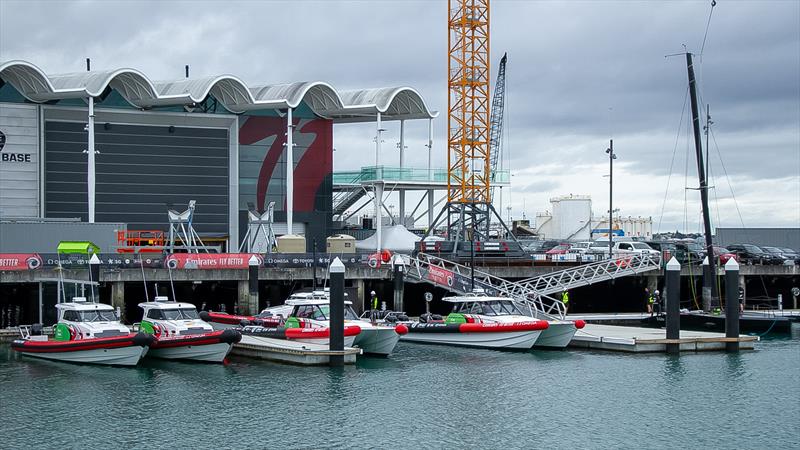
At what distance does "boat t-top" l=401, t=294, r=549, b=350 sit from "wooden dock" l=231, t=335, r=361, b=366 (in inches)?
214

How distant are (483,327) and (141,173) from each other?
105 feet

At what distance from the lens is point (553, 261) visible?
202 ft

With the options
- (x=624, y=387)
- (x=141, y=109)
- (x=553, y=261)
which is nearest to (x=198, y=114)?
(x=141, y=109)

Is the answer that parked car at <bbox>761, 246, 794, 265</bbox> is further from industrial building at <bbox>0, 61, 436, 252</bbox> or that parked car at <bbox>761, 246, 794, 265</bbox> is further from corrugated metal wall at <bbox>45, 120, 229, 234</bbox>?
corrugated metal wall at <bbox>45, 120, 229, 234</bbox>

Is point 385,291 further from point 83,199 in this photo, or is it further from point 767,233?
point 767,233

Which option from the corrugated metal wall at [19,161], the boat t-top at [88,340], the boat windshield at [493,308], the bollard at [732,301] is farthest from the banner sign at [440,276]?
the corrugated metal wall at [19,161]

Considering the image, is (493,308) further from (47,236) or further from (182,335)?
(47,236)

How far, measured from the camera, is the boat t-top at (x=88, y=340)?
37.7 metres

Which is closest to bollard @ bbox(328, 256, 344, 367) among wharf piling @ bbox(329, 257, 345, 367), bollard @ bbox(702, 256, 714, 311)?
wharf piling @ bbox(329, 257, 345, 367)

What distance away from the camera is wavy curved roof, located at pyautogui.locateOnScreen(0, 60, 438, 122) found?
62312 mm

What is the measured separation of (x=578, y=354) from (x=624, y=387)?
7.45 m

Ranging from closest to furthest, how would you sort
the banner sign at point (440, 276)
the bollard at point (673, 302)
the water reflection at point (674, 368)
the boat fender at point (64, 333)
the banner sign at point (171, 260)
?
the water reflection at point (674, 368) < the boat fender at point (64, 333) < the bollard at point (673, 302) < the banner sign at point (171, 260) < the banner sign at point (440, 276)

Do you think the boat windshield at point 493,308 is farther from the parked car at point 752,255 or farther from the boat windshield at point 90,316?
the parked car at point 752,255

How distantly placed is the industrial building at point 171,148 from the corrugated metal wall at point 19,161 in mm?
60
